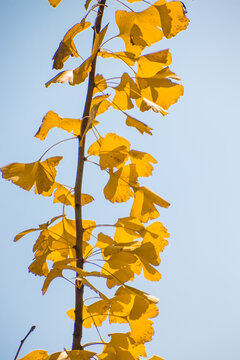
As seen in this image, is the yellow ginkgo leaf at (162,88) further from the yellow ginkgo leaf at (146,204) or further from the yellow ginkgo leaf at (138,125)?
the yellow ginkgo leaf at (146,204)

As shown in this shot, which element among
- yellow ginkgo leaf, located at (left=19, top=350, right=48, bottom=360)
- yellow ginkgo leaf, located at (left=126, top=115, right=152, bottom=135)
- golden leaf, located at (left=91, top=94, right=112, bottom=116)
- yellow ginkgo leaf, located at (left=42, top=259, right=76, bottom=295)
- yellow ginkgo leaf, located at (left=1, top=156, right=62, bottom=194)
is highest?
golden leaf, located at (left=91, top=94, right=112, bottom=116)

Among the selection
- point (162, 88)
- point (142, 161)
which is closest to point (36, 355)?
point (142, 161)

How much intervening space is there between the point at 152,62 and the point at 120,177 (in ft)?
0.64

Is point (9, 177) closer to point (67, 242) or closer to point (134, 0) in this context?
point (67, 242)

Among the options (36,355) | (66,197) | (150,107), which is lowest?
(36,355)

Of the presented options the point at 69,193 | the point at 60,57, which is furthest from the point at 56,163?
the point at 60,57

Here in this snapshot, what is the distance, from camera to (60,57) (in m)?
0.61

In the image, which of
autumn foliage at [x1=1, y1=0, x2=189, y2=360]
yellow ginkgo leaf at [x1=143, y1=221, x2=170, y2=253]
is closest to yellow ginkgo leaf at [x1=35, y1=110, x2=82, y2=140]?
autumn foliage at [x1=1, y1=0, x2=189, y2=360]

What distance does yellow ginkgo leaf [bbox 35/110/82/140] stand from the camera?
26.7 inches

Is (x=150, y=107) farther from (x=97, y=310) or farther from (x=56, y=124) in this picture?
(x=97, y=310)

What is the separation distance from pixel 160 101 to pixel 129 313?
0.34m

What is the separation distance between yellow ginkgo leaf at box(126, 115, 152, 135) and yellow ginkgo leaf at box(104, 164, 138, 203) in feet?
0.25

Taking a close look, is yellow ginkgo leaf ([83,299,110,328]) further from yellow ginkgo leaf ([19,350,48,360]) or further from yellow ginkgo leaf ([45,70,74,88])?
yellow ginkgo leaf ([45,70,74,88])

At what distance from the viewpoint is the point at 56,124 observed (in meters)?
0.69
